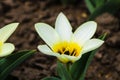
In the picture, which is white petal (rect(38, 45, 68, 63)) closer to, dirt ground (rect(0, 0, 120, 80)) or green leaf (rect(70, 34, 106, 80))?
green leaf (rect(70, 34, 106, 80))

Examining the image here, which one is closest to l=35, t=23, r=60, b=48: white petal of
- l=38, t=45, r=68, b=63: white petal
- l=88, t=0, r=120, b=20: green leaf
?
l=38, t=45, r=68, b=63: white petal

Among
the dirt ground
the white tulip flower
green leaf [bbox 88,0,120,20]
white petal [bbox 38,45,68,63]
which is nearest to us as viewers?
white petal [bbox 38,45,68,63]

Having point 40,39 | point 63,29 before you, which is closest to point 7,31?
point 63,29

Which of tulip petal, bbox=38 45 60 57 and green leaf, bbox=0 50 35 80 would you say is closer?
tulip petal, bbox=38 45 60 57

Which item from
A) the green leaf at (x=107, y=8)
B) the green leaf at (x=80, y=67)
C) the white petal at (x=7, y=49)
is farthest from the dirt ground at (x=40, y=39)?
the white petal at (x=7, y=49)

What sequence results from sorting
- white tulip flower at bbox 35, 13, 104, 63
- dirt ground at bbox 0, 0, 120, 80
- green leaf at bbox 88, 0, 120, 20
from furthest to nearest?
green leaf at bbox 88, 0, 120, 20 → dirt ground at bbox 0, 0, 120, 80 → white tulip flower at bbox 35, 13, 104, 63

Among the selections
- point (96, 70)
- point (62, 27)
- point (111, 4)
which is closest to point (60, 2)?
point (111, 4)

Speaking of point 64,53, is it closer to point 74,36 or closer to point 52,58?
point 74,36
